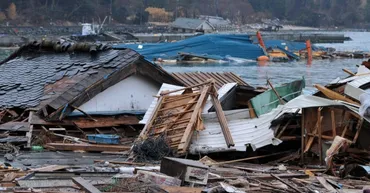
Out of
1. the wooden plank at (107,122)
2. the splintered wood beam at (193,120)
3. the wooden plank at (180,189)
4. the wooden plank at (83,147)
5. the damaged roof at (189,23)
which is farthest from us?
the damaged roof at (189,23)

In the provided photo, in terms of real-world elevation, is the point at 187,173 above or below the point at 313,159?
above

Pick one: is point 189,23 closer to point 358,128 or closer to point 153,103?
point 153,103

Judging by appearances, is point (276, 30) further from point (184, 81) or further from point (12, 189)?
point (12, 189)

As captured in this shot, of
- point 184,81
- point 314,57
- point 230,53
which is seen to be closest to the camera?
point 184,81

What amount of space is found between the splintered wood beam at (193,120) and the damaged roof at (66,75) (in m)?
2.66

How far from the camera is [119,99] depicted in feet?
52.6

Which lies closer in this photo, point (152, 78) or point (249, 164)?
point (249, 164)

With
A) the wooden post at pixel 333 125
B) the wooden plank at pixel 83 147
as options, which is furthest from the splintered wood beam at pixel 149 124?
the wooden post at pixel 333 125

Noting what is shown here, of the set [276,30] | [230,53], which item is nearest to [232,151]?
[230,53]

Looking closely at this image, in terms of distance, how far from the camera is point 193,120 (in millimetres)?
13250

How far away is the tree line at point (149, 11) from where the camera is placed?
11288cm

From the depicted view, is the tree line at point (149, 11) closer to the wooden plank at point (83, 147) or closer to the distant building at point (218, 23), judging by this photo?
the distant building at point (218, 23)

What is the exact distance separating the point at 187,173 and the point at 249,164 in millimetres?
4245

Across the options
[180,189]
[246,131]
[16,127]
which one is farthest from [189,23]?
[180,189]
